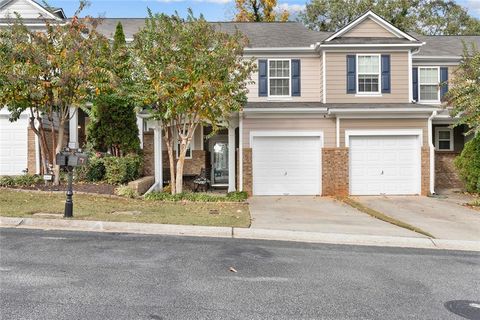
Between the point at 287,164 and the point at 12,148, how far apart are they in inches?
446

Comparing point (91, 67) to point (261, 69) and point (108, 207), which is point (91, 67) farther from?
point (261, 69)

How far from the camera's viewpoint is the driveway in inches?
375

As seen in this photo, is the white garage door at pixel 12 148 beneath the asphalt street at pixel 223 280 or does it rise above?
above

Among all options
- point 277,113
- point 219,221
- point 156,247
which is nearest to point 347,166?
point 277,113

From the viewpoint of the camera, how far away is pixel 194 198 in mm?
14117

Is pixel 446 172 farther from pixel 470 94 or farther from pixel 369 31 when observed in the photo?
pixel 369 31

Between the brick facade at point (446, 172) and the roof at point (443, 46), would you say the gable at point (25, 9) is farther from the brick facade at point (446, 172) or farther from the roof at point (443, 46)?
the brick facade at point (446, 172)

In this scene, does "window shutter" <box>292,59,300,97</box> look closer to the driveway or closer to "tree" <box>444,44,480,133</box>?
the driveway

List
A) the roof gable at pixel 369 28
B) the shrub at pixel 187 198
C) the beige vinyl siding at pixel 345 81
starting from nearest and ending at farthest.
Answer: the shrub at pixel 187 198, the beige vinyl siding at pixel 345 81, the roof gable at pixel 369 28

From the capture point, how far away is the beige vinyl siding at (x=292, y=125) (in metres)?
16.9

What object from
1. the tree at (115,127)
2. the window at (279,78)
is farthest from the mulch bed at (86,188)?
the window at (279,78)

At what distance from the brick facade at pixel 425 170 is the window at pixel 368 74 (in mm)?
3130

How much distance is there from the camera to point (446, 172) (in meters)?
20.2

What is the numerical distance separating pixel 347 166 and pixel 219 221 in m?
8.49
